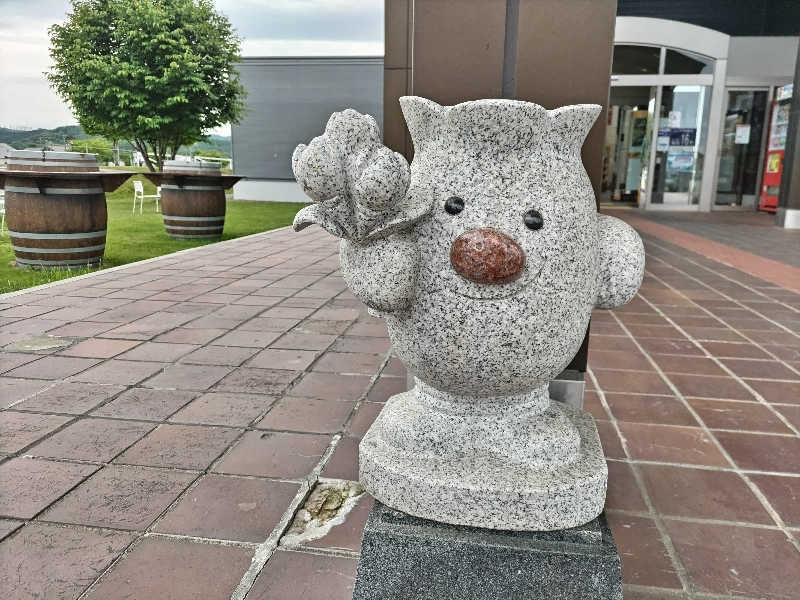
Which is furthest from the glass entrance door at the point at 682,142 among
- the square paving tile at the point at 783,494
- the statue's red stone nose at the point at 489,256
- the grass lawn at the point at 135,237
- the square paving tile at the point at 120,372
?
the statue's red stone nose at the point at 489,256

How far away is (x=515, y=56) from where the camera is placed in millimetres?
2387

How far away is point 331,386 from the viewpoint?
134 inches

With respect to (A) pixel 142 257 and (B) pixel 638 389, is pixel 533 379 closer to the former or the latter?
(B) pixel 638 389

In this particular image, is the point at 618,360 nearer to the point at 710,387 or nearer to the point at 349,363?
the point at 710,387

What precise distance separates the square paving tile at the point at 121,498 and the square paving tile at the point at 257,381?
93 cm

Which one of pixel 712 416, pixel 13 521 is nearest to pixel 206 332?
pixel 13 521

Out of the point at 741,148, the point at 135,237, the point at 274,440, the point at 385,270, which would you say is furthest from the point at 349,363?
the point at 741,148

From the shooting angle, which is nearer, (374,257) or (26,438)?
(374,257)

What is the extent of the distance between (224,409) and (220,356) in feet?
2.97

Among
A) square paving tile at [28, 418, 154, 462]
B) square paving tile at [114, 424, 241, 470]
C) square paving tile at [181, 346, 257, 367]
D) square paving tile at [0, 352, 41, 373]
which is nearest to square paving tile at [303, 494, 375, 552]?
square paving tile at [114, 424, 241, 470]

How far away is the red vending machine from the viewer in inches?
557

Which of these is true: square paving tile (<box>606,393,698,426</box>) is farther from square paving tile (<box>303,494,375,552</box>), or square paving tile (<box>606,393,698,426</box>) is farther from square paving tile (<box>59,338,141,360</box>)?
square paving tile (<box>59,338,141,360</box>)

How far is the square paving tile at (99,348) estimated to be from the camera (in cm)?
388

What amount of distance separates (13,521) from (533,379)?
184cm
